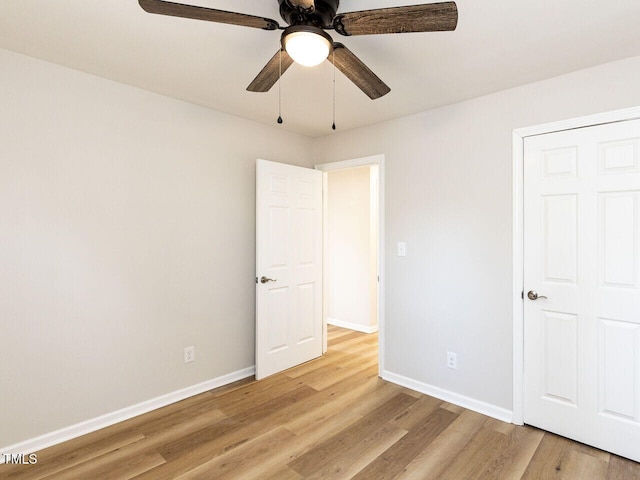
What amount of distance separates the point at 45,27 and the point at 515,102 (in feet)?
9.59

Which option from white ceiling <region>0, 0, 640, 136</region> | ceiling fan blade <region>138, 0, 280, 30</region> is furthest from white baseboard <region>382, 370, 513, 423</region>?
ceiling fan blade <region>138, 0, 280, 30</region>

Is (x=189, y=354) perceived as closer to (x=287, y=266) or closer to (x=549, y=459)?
(x=287, y=266)

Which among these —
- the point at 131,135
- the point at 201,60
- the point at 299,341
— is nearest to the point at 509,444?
the point at 299,341

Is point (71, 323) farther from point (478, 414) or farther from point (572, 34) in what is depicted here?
point (572, 34)

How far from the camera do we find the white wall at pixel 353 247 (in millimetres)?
4785

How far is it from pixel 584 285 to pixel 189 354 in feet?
9.65

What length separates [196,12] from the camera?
1287 millimetres

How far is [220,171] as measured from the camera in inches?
122

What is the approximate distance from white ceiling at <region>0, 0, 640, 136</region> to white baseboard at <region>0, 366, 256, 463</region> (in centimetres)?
236

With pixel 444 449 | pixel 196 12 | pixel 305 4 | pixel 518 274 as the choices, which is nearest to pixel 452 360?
pixel 444 449

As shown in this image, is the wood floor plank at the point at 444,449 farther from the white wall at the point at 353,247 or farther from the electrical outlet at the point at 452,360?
the white wall at the point at 353,247

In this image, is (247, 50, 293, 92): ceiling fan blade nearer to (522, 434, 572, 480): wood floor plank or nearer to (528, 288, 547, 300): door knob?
(528, 288, 547, 300): door knob

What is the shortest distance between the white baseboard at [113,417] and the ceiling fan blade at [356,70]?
2.64 m

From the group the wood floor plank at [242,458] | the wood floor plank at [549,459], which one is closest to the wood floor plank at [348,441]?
the wood floor plank at [242,458]
